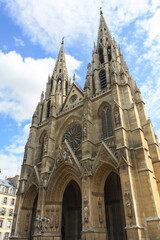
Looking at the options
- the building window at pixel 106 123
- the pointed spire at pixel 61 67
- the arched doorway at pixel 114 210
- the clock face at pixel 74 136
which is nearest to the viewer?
the arched doorway at pixel 114 210

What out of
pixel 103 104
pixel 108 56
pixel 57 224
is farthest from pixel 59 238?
pixel 108 56

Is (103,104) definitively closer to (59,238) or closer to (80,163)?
(80,163)

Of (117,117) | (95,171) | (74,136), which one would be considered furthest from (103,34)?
(95,171)

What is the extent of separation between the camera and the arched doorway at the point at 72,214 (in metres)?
17.1

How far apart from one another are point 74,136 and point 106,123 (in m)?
3.97

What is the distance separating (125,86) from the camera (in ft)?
59.7

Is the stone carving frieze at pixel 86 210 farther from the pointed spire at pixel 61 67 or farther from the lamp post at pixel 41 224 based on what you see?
the pointed spire at pixel 61 67

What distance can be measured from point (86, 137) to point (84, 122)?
162 centimetres

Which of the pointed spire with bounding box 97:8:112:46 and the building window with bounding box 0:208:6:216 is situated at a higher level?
the pointed spire with bounding box 97:8:112:46

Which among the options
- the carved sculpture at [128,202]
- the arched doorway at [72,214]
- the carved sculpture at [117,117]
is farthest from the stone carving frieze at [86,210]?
the carved sculpture at [117,117]

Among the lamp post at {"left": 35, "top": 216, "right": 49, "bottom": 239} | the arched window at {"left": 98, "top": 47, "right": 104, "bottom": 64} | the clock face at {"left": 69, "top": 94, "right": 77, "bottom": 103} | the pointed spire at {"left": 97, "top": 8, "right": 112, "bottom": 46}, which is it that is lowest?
the lamp post at {"left": 35, "top": 216, "right": 49, "bottom": 239}

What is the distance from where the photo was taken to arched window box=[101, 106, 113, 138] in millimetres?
17288

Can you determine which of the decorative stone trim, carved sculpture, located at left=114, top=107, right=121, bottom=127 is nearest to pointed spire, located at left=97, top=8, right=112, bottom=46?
carved sculpture, located at left=114, top=107, right=121, bottom=127

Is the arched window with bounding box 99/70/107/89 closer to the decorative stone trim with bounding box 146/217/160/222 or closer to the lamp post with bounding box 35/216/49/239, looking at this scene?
the decorative stone trim with bounding box 146/217/160/222
